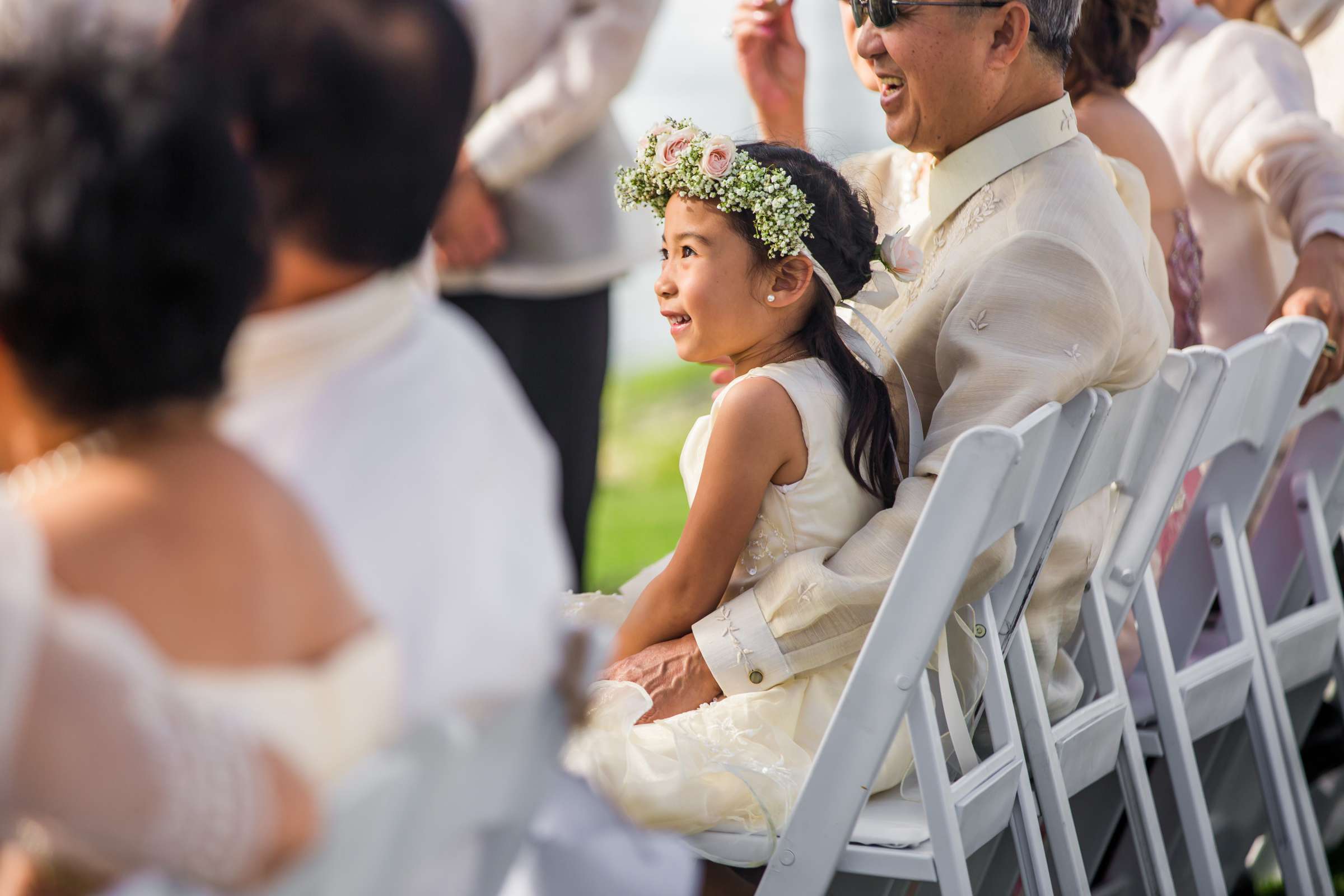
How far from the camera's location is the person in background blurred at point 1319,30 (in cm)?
389

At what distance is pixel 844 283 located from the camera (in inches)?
86.6

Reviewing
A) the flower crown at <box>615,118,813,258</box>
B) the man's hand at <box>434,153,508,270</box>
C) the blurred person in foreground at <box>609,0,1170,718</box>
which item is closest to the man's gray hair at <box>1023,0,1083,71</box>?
the blurred person in foreground at <box>609,0,1170,718</box>

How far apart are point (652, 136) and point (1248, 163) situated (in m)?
1.69

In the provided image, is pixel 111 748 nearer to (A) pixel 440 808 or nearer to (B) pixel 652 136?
(A) pixel 440 808

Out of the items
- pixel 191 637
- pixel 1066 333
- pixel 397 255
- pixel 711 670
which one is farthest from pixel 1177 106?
pixel 191 637

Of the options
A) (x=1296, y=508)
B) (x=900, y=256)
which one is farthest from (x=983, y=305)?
(x=1296, y=508)

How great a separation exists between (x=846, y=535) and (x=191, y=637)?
1.36m

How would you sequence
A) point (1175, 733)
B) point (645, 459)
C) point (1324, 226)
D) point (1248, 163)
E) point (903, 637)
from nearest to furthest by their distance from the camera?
point (903, 637) < point (1175, 733) < point (1324, 226) < point (1248, 163) < point (645, 459)

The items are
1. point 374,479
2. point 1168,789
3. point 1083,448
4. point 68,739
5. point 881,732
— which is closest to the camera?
point 68,739

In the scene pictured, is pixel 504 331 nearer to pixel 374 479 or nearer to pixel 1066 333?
pixel 1066 333

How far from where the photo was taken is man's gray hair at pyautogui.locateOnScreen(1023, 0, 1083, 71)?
2.30 meters

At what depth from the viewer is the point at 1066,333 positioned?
2.04 m

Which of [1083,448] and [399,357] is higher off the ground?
[399,357]

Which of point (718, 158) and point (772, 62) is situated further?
point (772, 62)
